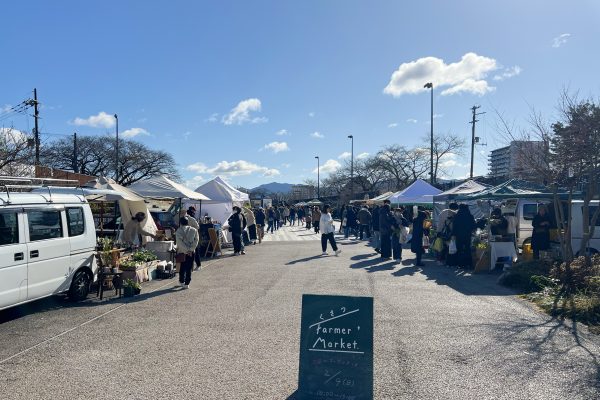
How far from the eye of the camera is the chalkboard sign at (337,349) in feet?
11.9

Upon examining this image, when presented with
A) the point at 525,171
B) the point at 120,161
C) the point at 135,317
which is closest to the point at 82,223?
the point at 135,317

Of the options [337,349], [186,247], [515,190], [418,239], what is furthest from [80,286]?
[515,190]

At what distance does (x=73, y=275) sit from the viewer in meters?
7.87

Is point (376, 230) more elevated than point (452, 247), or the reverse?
point (376, 230)

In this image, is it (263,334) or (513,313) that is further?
(513,313)

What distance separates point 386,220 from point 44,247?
927 centimetres

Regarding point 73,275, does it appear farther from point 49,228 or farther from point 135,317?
point 135,317

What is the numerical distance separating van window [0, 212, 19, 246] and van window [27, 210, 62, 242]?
0.27 m

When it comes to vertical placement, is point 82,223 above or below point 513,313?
above

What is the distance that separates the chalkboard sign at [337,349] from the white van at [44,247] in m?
4.89

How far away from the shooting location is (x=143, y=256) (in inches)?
411

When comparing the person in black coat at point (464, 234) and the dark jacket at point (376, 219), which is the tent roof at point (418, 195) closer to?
the dark jacket at point (376, 219)

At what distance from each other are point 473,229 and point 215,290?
7058 mm

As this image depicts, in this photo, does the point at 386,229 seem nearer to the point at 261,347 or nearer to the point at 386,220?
the point at 386,220
